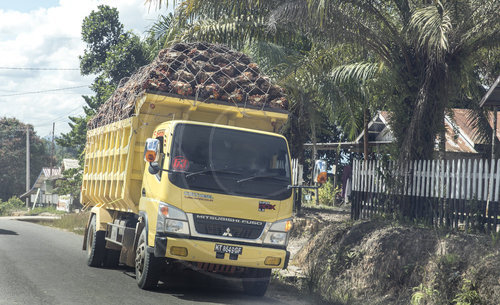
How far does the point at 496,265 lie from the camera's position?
8109 mm

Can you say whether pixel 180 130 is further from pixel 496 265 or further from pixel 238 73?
pixel 496 265

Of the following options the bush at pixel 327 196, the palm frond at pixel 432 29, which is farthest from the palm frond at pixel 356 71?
the bush at pixel 327 196

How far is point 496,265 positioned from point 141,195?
541 cm

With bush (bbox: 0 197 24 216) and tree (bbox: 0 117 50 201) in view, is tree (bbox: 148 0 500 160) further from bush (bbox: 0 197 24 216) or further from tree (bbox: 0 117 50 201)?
tree (bbox: 0 117 50 201)

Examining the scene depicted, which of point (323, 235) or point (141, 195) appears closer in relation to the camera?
point (141, 195)

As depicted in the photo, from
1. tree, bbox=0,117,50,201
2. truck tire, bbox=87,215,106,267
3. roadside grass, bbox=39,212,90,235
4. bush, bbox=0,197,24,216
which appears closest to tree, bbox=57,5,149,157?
roadside grass, bbox=39,212,90,235

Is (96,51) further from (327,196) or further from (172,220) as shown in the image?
(172,220)

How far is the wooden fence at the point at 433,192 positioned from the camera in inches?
396

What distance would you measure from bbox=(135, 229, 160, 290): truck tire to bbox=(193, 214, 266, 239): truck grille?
91cm

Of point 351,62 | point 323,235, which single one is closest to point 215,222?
point 323,235

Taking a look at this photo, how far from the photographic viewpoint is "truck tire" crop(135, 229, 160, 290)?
898cm

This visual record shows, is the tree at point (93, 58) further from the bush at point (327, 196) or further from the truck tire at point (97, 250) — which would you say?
the truck tire at point (97, 250)

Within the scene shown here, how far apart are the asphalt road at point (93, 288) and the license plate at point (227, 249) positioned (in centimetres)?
76

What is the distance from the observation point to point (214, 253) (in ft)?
28.4
